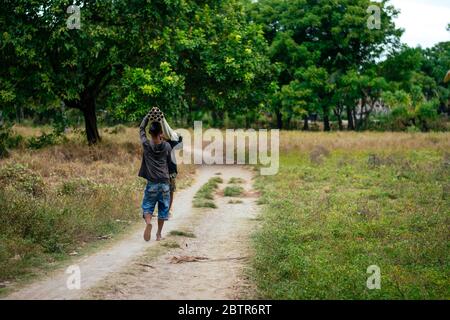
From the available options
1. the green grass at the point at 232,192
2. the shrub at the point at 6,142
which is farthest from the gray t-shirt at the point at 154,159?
the shrub at the point at 6,142

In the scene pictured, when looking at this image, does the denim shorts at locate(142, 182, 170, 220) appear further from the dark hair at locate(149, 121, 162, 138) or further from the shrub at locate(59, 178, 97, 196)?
the shrub at locate(59, 178, 97, 196)

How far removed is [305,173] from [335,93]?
980 inches

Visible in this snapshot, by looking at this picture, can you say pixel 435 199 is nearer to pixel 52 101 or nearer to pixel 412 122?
pixel 52 101

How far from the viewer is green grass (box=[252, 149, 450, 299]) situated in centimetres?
709

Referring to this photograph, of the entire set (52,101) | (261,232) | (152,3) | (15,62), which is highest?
(152,3)

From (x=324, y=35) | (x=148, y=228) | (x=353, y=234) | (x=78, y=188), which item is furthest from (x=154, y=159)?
(x=324, y=35)

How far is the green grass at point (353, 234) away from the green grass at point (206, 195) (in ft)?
5.06

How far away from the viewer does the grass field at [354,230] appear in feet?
23.4

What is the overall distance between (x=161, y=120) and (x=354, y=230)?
438 centimetres

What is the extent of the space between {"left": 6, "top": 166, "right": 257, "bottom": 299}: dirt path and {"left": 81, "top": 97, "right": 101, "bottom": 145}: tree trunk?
12541mm

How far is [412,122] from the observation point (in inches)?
1726

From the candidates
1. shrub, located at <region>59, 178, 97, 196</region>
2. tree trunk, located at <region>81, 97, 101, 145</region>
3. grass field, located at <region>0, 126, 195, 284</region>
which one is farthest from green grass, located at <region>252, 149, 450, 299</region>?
tree trunk, located at <region>81, 97, 101, 145</region>

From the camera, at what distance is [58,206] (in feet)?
37.4

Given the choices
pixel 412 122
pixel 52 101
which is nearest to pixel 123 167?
pixel 52 101
